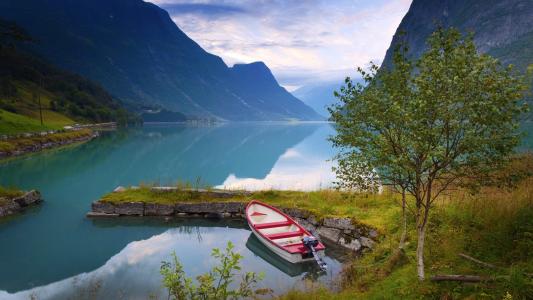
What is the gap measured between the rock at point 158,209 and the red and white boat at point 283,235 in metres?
6.24

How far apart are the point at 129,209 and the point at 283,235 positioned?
12.4 meters

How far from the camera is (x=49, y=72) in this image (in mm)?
178625

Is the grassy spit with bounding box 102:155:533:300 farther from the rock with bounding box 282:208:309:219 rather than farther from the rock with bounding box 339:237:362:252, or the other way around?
the rock with bounding box 282:208:309:219

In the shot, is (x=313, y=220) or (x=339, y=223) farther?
(x=313, y=220)

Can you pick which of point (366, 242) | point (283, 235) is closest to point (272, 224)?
point (283, 235)

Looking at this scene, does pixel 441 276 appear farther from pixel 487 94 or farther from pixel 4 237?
pixel 4 237

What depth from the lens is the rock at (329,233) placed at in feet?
63.3

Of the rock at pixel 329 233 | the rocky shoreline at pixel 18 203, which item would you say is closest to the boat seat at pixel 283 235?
the rock at pixel 329 233

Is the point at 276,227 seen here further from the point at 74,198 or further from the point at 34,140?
the point at 34,140

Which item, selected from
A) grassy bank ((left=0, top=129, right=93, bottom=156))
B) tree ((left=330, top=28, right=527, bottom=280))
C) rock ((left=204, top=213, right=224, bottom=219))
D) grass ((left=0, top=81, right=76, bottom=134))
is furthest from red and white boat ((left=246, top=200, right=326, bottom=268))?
grass ((left=0, top=81, right=76, bottom=134))

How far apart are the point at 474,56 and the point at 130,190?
2471cm

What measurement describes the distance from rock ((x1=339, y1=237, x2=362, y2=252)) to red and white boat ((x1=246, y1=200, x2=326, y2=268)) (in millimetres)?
2219

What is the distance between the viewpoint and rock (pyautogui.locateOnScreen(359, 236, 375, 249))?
1670 centimetres

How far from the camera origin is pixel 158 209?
24375 millimetres
